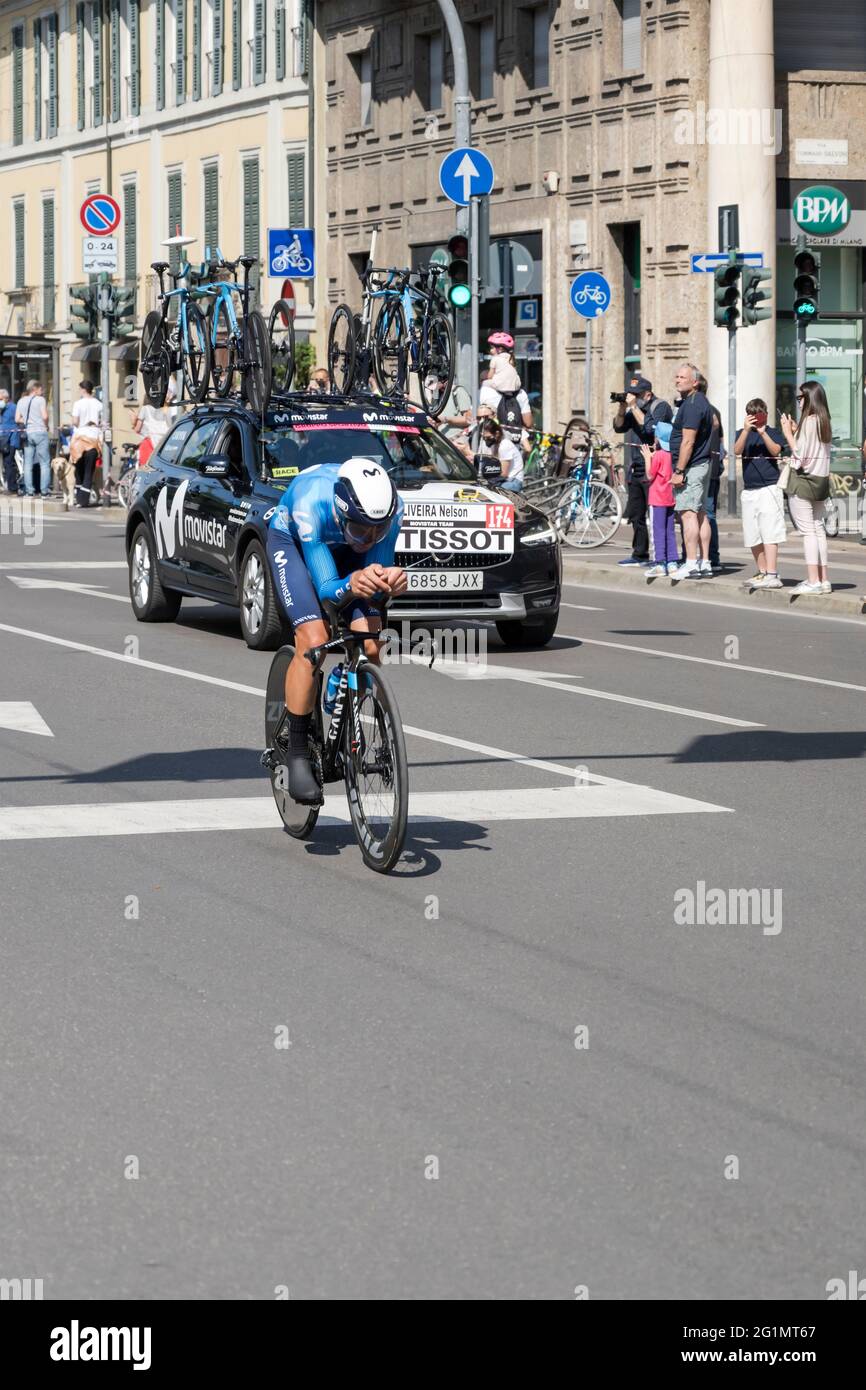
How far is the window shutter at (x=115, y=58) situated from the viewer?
57719mm

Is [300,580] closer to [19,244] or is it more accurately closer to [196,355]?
[196,355]

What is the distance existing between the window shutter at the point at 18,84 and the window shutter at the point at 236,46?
1422cm

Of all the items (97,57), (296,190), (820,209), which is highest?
(97,57)

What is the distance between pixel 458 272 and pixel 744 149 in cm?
1021

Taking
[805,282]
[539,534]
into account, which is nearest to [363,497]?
[539,534]

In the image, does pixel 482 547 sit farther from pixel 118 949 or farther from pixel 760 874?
pixel 118 949

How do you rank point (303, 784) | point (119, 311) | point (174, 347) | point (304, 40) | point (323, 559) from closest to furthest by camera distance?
point (323, 559), point (303, 784), point (174, 347), point (119, 311), point (304, 40)

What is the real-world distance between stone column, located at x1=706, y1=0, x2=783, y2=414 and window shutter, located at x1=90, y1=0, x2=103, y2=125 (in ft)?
91.2

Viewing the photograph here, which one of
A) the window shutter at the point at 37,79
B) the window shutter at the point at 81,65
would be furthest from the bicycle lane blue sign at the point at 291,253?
the window shutter at the point at 37,79

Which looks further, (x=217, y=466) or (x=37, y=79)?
(x=37, y=79)

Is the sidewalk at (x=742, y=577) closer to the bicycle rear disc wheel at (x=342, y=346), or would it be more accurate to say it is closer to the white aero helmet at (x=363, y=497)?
the bicycle rear disc wheel at (x=342, y=346)

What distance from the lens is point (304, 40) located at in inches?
1875

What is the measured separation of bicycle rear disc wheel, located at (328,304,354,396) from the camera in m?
22.7

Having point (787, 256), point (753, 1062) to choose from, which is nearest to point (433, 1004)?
point (753, 1062)
